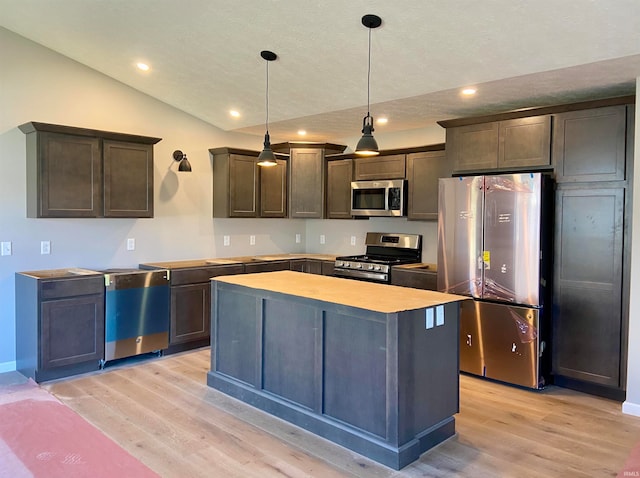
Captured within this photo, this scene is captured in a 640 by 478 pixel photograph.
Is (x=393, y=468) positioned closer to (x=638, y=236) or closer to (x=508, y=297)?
(x=508, y=297)

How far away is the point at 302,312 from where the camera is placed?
127 inches

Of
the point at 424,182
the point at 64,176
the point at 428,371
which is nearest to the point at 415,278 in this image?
the point at 424,182

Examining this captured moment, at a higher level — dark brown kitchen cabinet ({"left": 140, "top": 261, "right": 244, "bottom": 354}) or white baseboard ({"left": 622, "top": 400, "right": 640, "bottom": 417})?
dark brown kitchen cabinet ({"left": 140, "top": 261, "right": 244, "bottom": 354})

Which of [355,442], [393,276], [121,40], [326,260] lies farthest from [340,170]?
[355,442]

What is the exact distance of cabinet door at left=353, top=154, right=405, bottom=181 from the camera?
5.38 metres

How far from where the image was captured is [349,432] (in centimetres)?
293

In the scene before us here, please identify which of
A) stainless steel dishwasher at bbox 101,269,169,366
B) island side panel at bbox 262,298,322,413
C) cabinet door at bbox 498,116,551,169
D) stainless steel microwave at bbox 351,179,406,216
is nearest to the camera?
island side panel at bbox 262,298,322,413

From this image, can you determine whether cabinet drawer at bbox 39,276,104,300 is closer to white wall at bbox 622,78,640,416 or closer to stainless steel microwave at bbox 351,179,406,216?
stainless steel microwave at bbox 351,179,406,216

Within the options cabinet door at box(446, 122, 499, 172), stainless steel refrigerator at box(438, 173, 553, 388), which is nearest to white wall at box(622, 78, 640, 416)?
stainless steel refrigerator at box(438, 173, 553, 388)

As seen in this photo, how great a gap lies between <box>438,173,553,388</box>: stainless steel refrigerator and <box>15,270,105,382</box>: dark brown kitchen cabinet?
10.7 ft

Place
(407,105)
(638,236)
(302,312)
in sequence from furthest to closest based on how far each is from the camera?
(407,105) < (638,236) < (302,312)

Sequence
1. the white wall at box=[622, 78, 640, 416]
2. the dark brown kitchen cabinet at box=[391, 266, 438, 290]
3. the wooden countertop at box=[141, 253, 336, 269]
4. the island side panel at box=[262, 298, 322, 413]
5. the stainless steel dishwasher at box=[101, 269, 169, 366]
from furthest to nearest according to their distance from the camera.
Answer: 1. the wooden countertop at box=[141, 253, 336, 269]
2. the dark brown kitchen cabinet at box=[391, 266, 438, 290]
3. the stainless steel dishwasher at box=[101, 269, 169, 366]
4. the white wall at box=[622, 78, 640, 416]
5. the island side panel at box=[262, 298, 322, 413]

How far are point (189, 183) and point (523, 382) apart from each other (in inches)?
163

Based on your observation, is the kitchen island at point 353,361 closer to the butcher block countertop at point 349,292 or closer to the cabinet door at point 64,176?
the butcher block countertop at point 349,292
